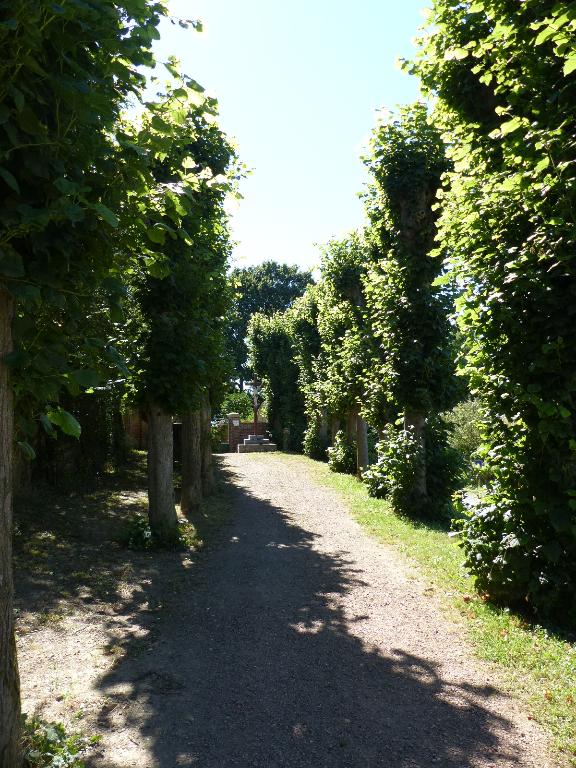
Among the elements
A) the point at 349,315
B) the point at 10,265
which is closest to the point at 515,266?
the point at 10,265

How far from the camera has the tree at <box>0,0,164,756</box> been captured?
2551mm

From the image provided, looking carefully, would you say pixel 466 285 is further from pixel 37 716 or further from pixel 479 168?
pixel 37 716

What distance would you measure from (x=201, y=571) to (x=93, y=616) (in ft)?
6.90

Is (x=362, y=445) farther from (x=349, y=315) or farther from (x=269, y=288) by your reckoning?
(x=269, y=288)

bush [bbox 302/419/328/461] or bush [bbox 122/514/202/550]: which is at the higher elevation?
bush [bbox 302/419/328/461]

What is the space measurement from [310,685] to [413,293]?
8491 mm

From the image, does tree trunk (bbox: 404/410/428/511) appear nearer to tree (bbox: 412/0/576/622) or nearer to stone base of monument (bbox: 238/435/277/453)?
tree (bbox: 412/0/576/622)

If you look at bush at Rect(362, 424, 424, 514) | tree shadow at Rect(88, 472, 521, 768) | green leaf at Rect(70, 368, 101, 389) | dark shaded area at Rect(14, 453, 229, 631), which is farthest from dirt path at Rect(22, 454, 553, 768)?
bush at Rect(362, 424, 424, 514)

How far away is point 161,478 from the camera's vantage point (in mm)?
9391

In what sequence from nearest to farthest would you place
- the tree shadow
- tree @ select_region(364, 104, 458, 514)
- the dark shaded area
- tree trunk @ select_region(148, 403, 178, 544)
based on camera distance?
the tree shadow < the dark shaded area < tree trunk @ select_region(148, 403, 178, 544) < tree @ select_region(364, 104, 458, 514)

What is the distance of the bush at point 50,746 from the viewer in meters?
3.09

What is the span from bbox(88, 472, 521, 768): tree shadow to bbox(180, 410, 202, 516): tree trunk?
202 inches

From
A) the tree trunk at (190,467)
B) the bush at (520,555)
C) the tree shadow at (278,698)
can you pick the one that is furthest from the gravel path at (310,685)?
the tree trunk at (190,467)

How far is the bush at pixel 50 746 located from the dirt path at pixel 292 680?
161 millimetres
